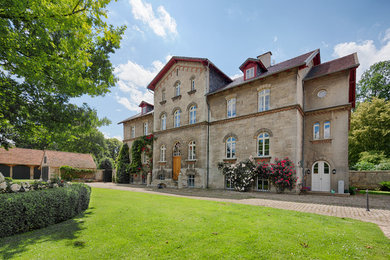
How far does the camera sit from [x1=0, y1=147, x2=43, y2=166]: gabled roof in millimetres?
31163

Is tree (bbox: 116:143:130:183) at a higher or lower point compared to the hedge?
lower

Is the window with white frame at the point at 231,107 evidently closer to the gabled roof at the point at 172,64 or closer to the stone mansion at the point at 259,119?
the stone mansion at the point at 259,119

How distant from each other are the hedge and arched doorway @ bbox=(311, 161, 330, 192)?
50.5 ft

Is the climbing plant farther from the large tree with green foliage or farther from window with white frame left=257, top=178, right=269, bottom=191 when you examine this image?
the large tree with green foliage

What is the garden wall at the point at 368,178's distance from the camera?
18509mm

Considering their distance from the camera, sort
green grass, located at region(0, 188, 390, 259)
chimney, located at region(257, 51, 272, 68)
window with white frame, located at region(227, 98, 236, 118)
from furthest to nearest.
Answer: chimney, located at region(257, 51, 272, 68) → window with white frame, located at region(227, 98, 236, 118) → green grass, located at region(0, 188, 390, 259)

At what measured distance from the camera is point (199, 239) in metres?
4.45

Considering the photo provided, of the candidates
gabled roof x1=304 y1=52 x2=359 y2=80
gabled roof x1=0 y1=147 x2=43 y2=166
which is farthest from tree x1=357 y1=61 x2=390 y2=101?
gabled roof x1=0 y1=147 x2=43 y2=166

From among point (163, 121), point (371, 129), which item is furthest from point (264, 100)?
point (371, 129)

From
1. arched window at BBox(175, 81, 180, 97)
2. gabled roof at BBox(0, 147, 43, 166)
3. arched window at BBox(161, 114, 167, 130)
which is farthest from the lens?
gabled roof at BBox(0, 147, 43, 166)

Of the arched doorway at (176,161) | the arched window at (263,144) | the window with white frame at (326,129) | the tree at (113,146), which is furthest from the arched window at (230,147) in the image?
the tree at (113,146)

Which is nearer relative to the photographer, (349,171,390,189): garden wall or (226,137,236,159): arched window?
(226,137,236,159): arched window

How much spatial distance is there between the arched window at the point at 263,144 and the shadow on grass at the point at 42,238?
12387mm

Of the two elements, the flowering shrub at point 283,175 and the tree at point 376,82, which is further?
the tree at point 376,82
